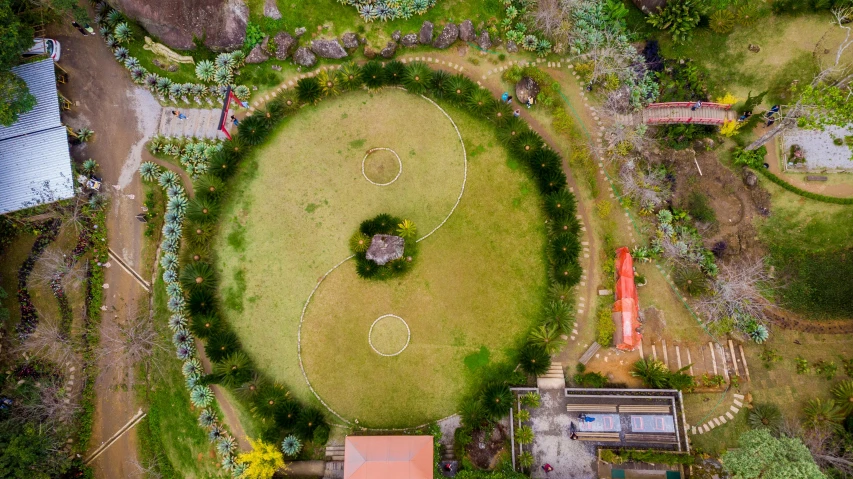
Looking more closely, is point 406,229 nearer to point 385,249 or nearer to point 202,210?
point 385,249

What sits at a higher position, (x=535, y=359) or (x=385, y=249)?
(x=385, y=249)

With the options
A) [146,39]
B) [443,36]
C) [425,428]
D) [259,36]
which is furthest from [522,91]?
[146,39]

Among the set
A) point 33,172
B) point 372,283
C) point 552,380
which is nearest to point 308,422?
point 372,283

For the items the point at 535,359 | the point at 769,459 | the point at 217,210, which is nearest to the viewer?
the point at 769,459

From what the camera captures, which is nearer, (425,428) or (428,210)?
(425,428)

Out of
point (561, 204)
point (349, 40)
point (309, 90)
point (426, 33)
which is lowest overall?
point (561, 204)

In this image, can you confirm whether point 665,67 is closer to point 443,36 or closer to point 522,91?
point 522,91

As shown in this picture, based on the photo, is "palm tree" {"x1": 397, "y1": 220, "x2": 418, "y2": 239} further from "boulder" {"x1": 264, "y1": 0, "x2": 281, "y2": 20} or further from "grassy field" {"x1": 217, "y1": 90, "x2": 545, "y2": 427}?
"boulder" {"x1": 264, "y1": 0, "x2": 281, "y2": 20}
